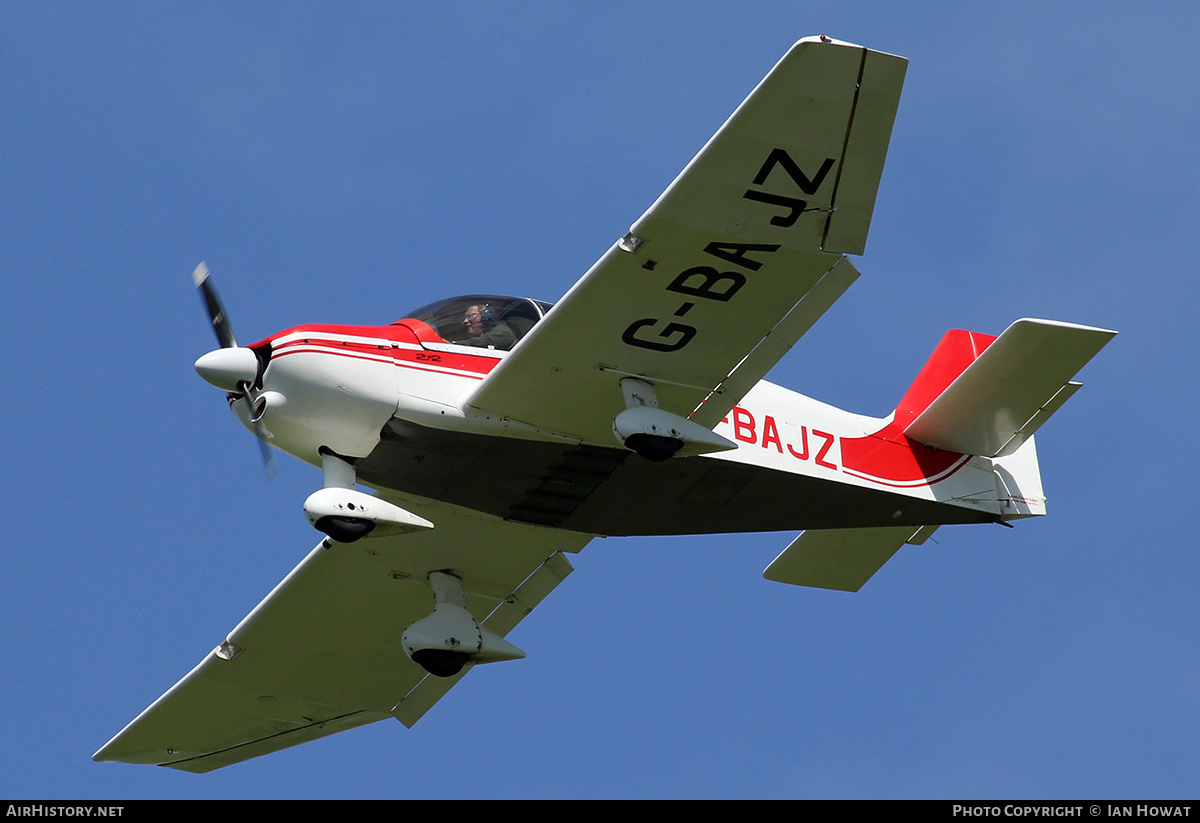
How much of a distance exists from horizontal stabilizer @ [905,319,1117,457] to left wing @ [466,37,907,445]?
8.93ft

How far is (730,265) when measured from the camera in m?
12.7

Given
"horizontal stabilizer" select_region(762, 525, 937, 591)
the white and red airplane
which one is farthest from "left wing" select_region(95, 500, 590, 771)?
"horizontal stabilizer" select_region(762, 525, 937, 591)

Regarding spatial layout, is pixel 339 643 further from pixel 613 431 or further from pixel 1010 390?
pixel 1010 390

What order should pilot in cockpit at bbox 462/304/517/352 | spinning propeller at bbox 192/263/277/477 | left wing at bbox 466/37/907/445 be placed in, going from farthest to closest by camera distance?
pilot in cockpit at bbox 462/304/517/352 < spinning propeller at bbox 192/263/277/477 < left wing at bbox 466/37/907/445

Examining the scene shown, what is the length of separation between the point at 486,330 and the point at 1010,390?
5160 millimetres

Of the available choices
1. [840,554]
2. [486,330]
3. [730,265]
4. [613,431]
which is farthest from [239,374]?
[840,554]

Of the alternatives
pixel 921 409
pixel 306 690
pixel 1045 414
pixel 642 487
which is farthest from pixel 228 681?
pixel 1045 414

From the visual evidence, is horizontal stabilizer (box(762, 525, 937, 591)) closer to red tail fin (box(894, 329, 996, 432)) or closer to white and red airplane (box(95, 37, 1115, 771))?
white and red airplane (box(95, 37, 1115, 771))

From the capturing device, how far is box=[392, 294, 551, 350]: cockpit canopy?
13906mm

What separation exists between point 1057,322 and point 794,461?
272 centimetres

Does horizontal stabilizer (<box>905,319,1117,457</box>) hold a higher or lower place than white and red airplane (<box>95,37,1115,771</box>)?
higher

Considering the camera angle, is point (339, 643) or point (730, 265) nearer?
point (730, 265)

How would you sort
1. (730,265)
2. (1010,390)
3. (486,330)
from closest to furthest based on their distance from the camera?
(730,265)
(486,330)
(1010,390)

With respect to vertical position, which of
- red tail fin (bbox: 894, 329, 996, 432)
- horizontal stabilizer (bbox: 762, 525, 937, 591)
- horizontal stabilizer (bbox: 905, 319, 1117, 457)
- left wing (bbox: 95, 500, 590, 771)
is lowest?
left wing (bbox: 95, 500, 590, 771)
